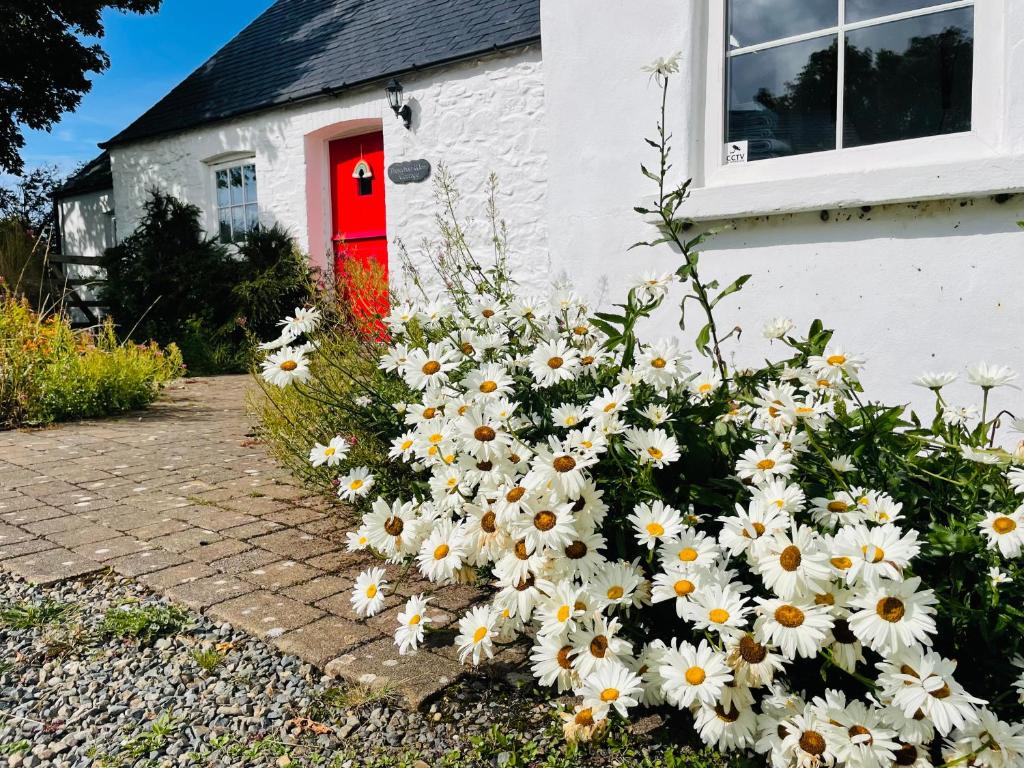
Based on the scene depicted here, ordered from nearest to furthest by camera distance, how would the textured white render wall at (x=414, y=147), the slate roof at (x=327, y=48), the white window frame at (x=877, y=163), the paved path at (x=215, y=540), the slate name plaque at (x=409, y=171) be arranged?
the paved path at (x=215, y=540), the white window frame at (x=877, y=163), the textured white render wall at (x=414, y=147), the slate roof at (x=327, y=48), the slate name plaque at (x=409, y=171)

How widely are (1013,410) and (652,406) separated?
2.03 m

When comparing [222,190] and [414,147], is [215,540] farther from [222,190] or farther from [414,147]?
[222,190]

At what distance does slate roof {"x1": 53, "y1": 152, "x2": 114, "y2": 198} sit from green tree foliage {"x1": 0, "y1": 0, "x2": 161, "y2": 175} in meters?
0.94

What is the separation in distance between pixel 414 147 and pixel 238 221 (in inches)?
142

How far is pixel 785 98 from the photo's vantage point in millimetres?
3764

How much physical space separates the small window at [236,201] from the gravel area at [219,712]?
8375mm

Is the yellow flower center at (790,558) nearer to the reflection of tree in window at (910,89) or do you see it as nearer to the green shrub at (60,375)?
the reflection of tree in window at (910,89)

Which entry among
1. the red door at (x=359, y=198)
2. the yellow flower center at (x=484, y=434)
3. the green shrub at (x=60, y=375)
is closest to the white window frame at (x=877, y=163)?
the yellow flower center at (x=484, y=434)

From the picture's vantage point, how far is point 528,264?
7109mm

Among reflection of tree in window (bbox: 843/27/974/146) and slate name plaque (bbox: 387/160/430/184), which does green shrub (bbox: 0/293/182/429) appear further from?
reflection of tree in window (bbox: 843/27/974/146)

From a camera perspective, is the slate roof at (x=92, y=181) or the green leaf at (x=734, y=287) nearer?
the green leaf at (x=734, y=287)

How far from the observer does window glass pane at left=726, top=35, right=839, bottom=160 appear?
12.0 feet

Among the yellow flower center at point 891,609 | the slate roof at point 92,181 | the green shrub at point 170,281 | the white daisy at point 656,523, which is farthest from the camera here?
the slate roof at point 92,181

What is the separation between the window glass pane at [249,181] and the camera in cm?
1026
